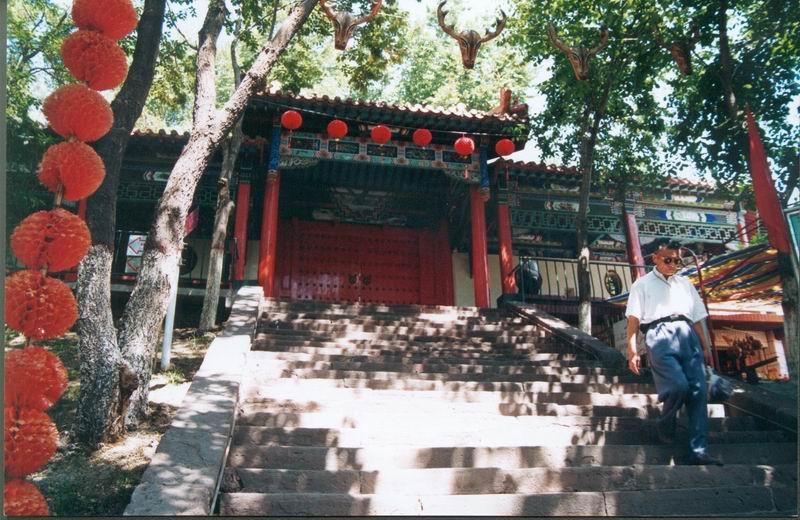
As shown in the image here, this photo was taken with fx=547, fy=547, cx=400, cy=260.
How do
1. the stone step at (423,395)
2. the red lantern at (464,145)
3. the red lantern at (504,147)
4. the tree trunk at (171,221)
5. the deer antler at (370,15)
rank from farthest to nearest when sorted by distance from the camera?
the red lantern at (504,147), the red lantern at (464,145), the deer antler at (370,15), the stone step at (423,395), the tree trunk at (171,221)

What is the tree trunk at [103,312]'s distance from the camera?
151 inches

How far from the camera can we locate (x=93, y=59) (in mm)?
3482

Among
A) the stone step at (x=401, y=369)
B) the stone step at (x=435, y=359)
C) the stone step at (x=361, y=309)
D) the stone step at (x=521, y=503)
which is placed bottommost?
the stone step at (x=521, y=503)

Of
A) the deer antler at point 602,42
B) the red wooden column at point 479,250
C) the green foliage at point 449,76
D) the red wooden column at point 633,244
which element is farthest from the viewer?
the green foliage at point 449,76

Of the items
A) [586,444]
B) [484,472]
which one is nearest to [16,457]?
[484,472]

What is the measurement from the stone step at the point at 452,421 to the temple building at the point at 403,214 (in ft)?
15.6

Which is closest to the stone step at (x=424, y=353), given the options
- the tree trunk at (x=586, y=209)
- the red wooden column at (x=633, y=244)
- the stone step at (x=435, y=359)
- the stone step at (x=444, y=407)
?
the stone step at (x=435, y=359)

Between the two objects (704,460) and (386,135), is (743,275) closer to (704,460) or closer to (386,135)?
(704,460)

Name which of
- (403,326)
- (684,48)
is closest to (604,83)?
(684,48)

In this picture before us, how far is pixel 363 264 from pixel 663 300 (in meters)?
8.23

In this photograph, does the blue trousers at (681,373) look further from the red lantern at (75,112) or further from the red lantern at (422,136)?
the red lantern at (422,136)

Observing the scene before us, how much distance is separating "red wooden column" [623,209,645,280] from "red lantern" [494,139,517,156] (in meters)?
3.43

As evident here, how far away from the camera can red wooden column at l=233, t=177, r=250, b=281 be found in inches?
368

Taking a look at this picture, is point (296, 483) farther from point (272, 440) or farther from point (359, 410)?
point (359, 410)
